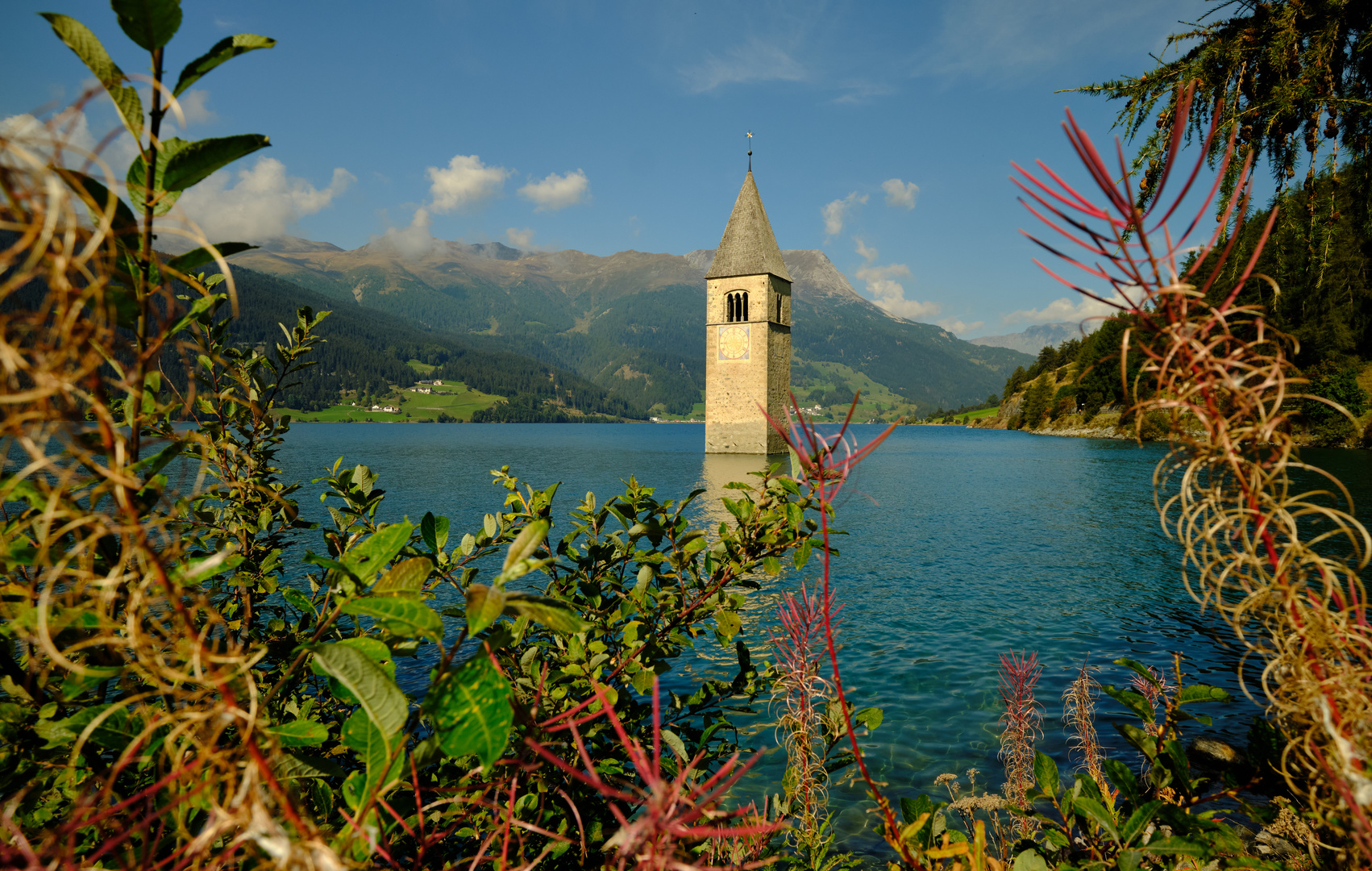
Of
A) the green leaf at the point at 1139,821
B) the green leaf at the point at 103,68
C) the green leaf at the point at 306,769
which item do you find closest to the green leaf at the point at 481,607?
the green leaf at the point at 306,769

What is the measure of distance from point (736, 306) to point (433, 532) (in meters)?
52.8

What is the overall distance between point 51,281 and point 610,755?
235 cm

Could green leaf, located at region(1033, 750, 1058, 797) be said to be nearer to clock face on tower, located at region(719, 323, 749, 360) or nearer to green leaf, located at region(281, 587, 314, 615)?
green leaf, located at region(281, 587, 314, 615)

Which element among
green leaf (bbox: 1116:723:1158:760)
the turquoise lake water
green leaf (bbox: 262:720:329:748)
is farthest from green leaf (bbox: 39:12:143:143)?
green leaf (bbox: 1116:723:1158:760)

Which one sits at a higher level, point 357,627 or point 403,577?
point 403,577

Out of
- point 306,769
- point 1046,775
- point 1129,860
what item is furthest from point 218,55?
point 1046,775

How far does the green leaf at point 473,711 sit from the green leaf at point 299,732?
0.40 metres

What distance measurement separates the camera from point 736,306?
53.5 meters

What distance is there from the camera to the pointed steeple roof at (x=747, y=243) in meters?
53.2

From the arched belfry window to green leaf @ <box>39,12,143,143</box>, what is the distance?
52987 millimetres

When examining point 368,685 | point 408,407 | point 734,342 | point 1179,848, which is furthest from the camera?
point 408,407

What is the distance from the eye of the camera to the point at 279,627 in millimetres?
2732

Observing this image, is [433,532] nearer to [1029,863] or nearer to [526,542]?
[526,542]

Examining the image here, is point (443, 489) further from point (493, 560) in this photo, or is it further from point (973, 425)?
point (973, 425)
